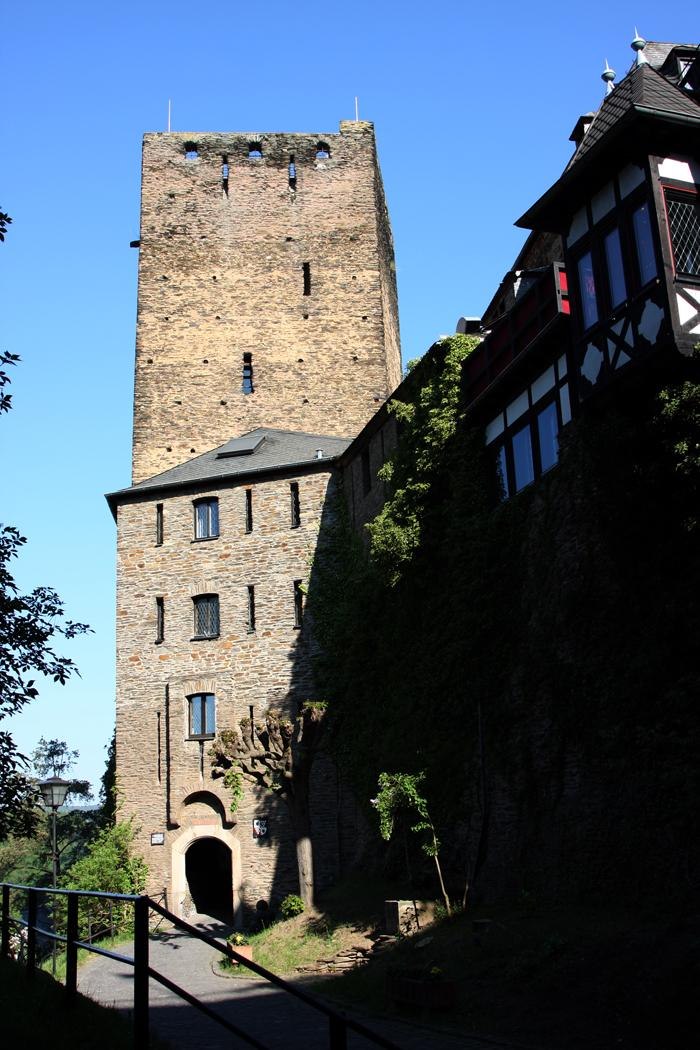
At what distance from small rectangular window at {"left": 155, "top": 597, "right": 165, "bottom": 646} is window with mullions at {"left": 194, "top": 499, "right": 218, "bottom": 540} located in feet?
6.49

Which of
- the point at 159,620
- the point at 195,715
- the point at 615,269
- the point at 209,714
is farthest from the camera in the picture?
the point at 159,620

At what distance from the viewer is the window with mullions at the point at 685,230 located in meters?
14.5

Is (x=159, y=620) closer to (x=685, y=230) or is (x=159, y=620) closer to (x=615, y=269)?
(x=615, y=269)

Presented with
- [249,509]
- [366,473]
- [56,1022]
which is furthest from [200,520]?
[56,1022]

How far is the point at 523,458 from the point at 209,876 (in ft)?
56.1

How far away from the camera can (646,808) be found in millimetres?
12688

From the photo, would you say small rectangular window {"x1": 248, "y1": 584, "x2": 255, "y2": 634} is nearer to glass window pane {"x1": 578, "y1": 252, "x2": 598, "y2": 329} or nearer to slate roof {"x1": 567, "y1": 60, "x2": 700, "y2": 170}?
glass window pane {"x1": 578, "y1": 252, "x2": 598, "y2": 329}

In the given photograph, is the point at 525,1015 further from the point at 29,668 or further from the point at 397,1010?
the point at 29,668

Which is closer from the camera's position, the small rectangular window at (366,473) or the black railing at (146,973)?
the black railing at (146,973)

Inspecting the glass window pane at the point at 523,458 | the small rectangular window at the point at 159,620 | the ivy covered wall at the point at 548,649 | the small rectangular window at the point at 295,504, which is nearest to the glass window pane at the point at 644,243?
the ivy covered wall at the point at 548,649

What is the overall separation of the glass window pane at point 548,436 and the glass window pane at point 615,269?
95.3 inches

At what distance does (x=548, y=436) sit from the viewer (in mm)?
17594

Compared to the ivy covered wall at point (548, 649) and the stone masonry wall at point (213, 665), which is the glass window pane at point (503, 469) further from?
the stone masonry wall at point (213, 665)

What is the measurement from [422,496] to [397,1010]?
10.1 m
